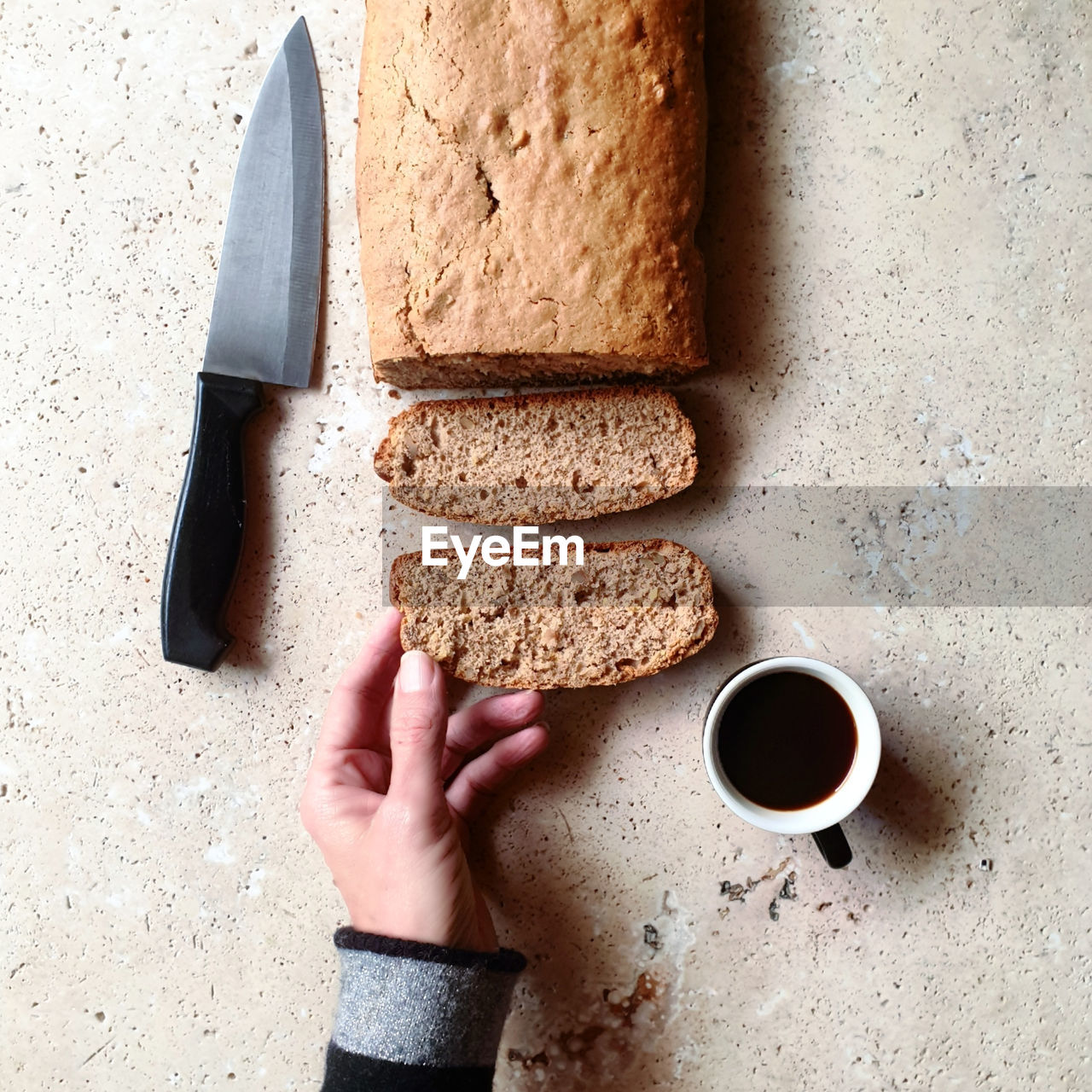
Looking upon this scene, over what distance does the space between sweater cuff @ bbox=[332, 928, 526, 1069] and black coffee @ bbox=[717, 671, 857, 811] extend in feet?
1.78

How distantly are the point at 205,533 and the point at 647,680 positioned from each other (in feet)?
2.92

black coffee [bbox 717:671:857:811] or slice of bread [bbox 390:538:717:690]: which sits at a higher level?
slice of bread [bbox 390:538:717:690]

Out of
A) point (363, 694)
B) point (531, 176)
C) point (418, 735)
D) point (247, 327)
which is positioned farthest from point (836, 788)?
point (247, 327)

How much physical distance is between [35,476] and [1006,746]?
1980 millimetres

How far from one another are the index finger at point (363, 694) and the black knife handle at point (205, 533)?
27cm

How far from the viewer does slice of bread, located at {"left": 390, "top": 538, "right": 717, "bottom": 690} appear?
62.6 inches

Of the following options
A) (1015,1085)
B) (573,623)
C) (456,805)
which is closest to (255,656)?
(456,805)

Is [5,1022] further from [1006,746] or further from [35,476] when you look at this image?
[1006,746]

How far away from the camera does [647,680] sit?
1.67m

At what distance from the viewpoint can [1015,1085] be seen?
1.62 meters

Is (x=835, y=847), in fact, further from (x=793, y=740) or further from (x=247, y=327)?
(x=247, y=327)

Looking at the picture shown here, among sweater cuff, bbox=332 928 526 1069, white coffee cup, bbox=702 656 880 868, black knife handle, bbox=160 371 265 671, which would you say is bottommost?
sweater cuff, bbox=332 928 526 1069

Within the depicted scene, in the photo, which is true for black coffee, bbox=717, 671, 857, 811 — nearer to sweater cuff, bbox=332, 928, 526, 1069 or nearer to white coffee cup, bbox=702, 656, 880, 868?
white coffee cup, bbox=702, 656, 880, 868

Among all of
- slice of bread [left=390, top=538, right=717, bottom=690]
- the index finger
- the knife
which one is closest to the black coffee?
slice of bread [left=390, top=538, right=717, bottom=690]
